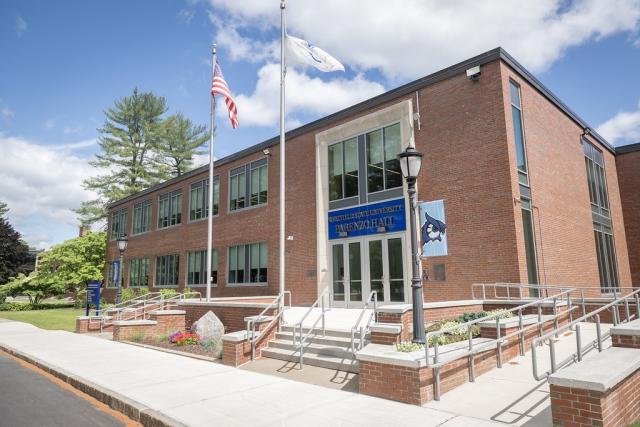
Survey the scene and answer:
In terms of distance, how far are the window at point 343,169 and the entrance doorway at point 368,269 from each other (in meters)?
2.15

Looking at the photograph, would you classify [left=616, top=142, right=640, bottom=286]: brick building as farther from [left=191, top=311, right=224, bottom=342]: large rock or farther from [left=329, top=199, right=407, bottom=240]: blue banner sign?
[left=191, top=311, right=224, bottom=342]: large rock

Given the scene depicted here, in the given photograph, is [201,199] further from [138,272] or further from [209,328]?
[209,328]

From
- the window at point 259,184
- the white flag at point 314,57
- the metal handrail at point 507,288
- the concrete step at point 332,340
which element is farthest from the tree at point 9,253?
the metal handrail at point 507,288

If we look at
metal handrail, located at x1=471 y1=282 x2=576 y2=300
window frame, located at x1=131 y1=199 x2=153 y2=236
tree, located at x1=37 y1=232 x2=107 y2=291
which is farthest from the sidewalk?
tree, located at x1=37 y1=232 x2=107 y2=291

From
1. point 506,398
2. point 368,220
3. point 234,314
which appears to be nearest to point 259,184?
point 368,220

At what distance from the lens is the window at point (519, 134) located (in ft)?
47.2

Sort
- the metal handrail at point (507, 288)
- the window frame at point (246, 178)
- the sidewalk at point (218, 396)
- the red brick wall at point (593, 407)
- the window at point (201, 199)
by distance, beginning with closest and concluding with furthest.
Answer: the red brick wall at point (593, 407) → the sidewalk at point (218, 396) → the metal handrail at point (507, 288) → the window frame at point (246, 178) → the window at point (201, 199)

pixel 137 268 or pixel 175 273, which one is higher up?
pixel 137 268

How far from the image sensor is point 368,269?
16.8 meters

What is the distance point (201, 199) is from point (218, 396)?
2147cm

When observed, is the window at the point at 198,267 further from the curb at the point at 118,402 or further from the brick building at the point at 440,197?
the curb at the point at 118,402

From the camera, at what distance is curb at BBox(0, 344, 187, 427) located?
6195 mm

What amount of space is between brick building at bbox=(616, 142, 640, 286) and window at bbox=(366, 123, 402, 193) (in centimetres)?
1555

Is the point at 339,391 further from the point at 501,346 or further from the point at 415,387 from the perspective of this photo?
the point at 501,346
